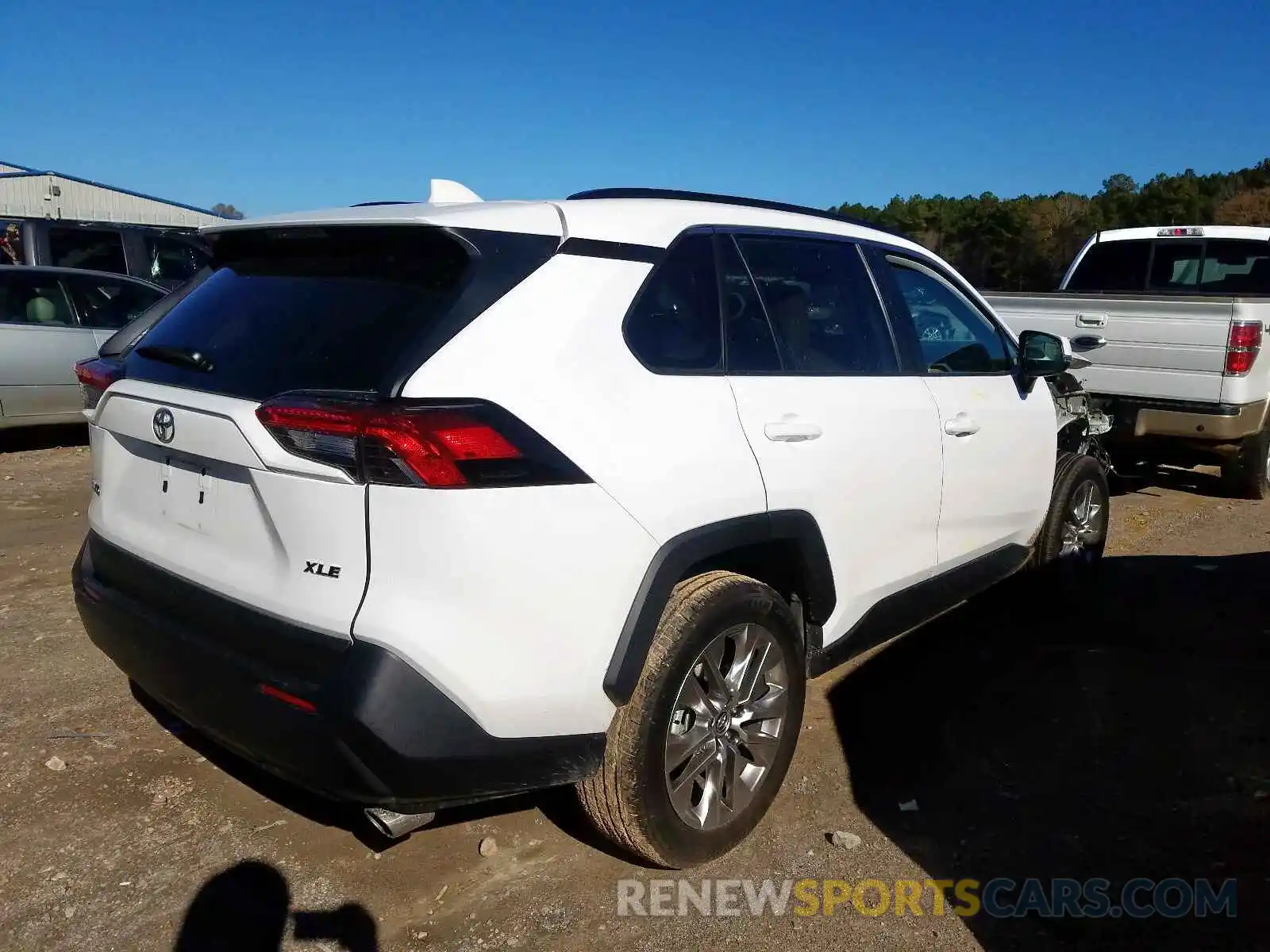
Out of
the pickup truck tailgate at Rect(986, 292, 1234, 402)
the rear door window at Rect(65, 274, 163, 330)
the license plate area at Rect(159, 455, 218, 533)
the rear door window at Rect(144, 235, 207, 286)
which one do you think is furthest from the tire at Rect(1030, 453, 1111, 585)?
the rear door window at Rect(144, 235, 207, 286)

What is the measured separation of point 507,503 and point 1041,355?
288 cm

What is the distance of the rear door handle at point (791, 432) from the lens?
112 inches

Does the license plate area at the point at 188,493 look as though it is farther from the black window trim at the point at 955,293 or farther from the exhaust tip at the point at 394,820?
the black window trim at the point at 955,293

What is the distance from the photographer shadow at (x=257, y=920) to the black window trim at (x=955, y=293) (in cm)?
251

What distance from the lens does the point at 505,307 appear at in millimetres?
2346

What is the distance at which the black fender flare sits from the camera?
2471 mm

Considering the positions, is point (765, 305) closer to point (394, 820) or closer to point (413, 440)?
point (413, 440)

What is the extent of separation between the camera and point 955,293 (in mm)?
4133

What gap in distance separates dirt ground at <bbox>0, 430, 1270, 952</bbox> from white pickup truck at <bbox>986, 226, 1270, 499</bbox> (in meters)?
2.31

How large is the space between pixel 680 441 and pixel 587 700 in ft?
2.24

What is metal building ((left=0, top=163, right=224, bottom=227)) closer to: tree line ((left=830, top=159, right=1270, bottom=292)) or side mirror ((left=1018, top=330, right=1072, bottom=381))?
tree line ((left=830, top=159, right=1270, bottom=292))

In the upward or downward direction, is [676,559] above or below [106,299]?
below

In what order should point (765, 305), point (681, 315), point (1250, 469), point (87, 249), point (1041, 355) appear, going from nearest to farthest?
point (681, 315), point (765, 305), point (1041, 355), point (1250, 469), point (87, 249)

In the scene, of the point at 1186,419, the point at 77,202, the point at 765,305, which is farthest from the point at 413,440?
the point at 77,202
